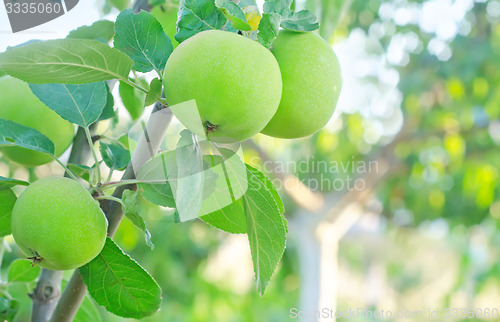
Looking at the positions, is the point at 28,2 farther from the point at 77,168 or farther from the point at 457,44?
the point at 457,44

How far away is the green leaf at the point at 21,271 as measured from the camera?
1.50 ft

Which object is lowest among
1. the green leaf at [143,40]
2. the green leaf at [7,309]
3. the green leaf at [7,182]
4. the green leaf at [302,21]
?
the green leaf at [7,309]

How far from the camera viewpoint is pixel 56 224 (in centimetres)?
27

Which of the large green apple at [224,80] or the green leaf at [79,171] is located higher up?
the large green apple at [224,80]

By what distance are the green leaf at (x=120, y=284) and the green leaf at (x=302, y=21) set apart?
18cm

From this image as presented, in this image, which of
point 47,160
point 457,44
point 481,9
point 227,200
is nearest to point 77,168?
point 47,160

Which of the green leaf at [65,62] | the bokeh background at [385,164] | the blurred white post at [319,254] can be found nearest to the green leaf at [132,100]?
the green leaf at [65,62]

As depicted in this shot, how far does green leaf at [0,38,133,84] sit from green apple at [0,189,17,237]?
98 millimetres

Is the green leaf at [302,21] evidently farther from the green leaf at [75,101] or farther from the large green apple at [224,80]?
the green leaf at [75,101]

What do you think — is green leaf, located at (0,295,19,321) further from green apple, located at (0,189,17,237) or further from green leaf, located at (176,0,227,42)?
green leaf, located at (176,0,227,42)

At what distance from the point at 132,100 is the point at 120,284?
170mm

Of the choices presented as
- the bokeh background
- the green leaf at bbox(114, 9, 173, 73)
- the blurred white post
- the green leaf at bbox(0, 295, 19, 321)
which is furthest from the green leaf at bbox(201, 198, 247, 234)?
the blurred white post

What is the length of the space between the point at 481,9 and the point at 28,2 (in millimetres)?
2262

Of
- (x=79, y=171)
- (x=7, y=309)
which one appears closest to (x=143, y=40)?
(x=79, y=171)
